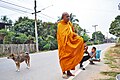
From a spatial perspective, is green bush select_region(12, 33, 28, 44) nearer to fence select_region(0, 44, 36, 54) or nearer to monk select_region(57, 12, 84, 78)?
fence select_region(0, 44, 36, 54)

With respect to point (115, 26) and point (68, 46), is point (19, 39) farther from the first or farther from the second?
point (115, 26)

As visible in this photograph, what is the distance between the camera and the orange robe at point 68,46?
7684mm

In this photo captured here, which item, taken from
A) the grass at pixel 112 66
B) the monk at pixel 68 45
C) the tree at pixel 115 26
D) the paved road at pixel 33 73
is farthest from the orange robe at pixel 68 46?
the tree at pixel 115 26

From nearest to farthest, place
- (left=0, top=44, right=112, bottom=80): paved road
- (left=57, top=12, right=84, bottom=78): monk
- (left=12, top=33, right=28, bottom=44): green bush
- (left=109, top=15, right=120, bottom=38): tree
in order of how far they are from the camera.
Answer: (left=57, top=12, right=84, bottom=78): monk < (left=0, top=44, right=112, bottom=80): paved road < (left=12, top=33, right=28, bottom=44): green bush < (left=109, top=15, right=120, bottom=38): tree

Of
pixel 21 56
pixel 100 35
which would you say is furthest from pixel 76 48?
pixel 100 35

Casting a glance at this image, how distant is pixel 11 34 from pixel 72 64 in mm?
26167

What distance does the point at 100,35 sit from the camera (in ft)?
425

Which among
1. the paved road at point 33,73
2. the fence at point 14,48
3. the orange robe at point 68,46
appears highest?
the orange robe at point 68,46

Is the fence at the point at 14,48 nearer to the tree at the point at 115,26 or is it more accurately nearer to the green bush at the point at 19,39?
the green bush at the point at 19,39

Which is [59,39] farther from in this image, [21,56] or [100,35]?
[100,35]

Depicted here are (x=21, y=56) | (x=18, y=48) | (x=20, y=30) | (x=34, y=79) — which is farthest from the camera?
(x=20, y=30)

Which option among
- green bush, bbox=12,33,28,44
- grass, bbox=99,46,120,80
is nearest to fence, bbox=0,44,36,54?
green bush, bbox=12,33,28,44

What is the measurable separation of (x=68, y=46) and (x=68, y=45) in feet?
0.12

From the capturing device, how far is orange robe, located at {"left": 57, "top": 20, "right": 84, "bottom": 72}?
25.2 feet
